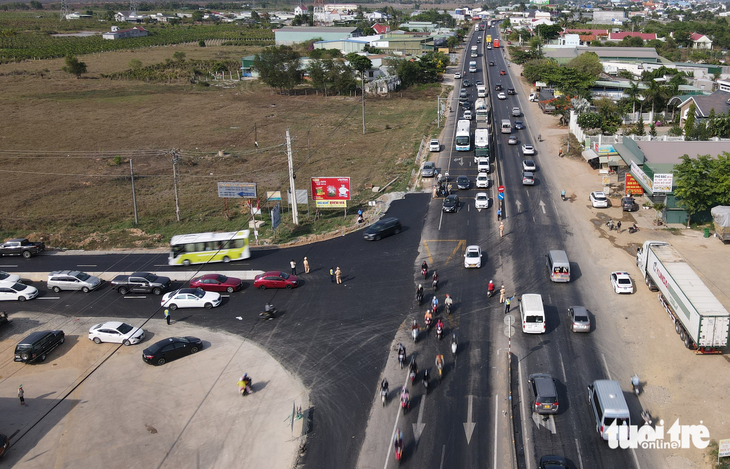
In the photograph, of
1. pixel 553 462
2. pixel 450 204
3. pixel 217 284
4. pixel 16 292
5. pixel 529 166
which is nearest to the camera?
pixel 553 462

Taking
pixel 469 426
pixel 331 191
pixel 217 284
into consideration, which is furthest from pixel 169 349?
pixel 331 191

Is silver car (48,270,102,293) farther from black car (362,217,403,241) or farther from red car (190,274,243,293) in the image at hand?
black car (362,217,403,241)

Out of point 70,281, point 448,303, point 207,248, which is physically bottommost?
point 70,281

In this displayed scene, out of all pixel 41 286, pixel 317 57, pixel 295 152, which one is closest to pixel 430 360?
pixel 41 286

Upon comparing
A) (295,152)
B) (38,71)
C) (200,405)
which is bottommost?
(200,405)

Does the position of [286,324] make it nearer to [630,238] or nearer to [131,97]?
[630,238]

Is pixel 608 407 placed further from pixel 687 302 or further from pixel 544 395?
pixel 687 302
